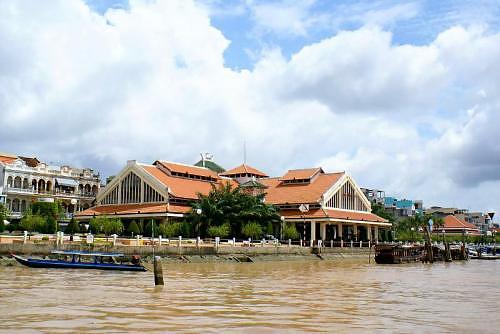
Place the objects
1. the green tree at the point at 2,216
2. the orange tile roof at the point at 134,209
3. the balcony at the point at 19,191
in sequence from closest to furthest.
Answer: the green tree at the point at 2,216 < the orange tile roof at the point at 134,209 < the balcony at the point at 19,191

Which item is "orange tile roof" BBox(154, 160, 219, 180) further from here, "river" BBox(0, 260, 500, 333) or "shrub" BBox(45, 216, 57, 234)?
"river" BBox(0, 260, 500, 333)

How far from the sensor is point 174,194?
6950cm

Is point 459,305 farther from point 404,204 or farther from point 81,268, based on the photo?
point 404,204

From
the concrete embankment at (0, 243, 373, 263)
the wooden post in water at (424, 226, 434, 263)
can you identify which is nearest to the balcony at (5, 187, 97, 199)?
the concrete embankment at (0, 243, 373, 263)

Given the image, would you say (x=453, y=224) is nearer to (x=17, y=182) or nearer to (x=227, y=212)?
(x=227, y=212)

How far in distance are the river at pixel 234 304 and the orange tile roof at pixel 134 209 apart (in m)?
33.5

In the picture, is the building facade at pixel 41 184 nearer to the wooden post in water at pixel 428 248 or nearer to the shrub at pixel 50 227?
the shrub at pixel 50 227

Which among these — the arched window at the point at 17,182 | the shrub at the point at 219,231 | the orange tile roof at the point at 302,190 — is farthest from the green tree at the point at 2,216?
the orange tile roof at the point at 302,190

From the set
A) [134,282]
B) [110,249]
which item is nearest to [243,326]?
[134,282]

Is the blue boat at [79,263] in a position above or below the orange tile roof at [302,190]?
below

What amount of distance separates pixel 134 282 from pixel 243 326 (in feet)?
44.2

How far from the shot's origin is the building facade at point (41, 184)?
7650cm

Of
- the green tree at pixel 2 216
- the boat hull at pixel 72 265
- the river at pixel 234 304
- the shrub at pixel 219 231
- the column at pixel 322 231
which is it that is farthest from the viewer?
the column at pixel 322 231

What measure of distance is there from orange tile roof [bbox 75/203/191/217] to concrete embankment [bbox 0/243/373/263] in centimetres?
1495
